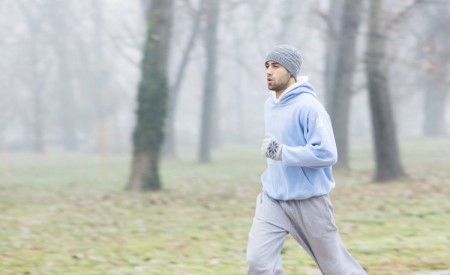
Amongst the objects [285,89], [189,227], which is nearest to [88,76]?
[189,227]

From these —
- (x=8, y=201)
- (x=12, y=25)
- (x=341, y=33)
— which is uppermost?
(x=12, y=25)

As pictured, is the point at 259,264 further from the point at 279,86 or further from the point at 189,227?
the point at 189,227

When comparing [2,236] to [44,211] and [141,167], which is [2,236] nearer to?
[44,211]

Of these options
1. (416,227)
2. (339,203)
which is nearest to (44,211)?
(339,203)

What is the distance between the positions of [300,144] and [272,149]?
218 millimetres

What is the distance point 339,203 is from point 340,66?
7480 millimetres

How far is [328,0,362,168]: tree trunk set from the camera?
59.2 ft

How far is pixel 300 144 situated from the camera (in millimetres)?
5238

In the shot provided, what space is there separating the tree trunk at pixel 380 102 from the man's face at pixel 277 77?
10.9m

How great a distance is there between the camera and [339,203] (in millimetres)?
13398

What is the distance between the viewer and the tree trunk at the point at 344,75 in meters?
18.0

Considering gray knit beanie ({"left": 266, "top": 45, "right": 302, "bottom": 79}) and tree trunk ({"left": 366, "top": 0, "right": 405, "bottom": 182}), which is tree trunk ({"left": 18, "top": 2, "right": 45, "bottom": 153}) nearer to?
tree trunk ({"left": 366, "top": 0, "right": 405, "bottom": 182})

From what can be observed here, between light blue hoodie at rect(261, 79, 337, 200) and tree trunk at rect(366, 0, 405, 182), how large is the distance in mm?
10958

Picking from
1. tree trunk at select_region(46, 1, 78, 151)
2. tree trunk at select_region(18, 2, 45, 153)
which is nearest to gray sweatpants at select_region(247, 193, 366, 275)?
tree trunk at select_region(46, 1, 78, 151)
